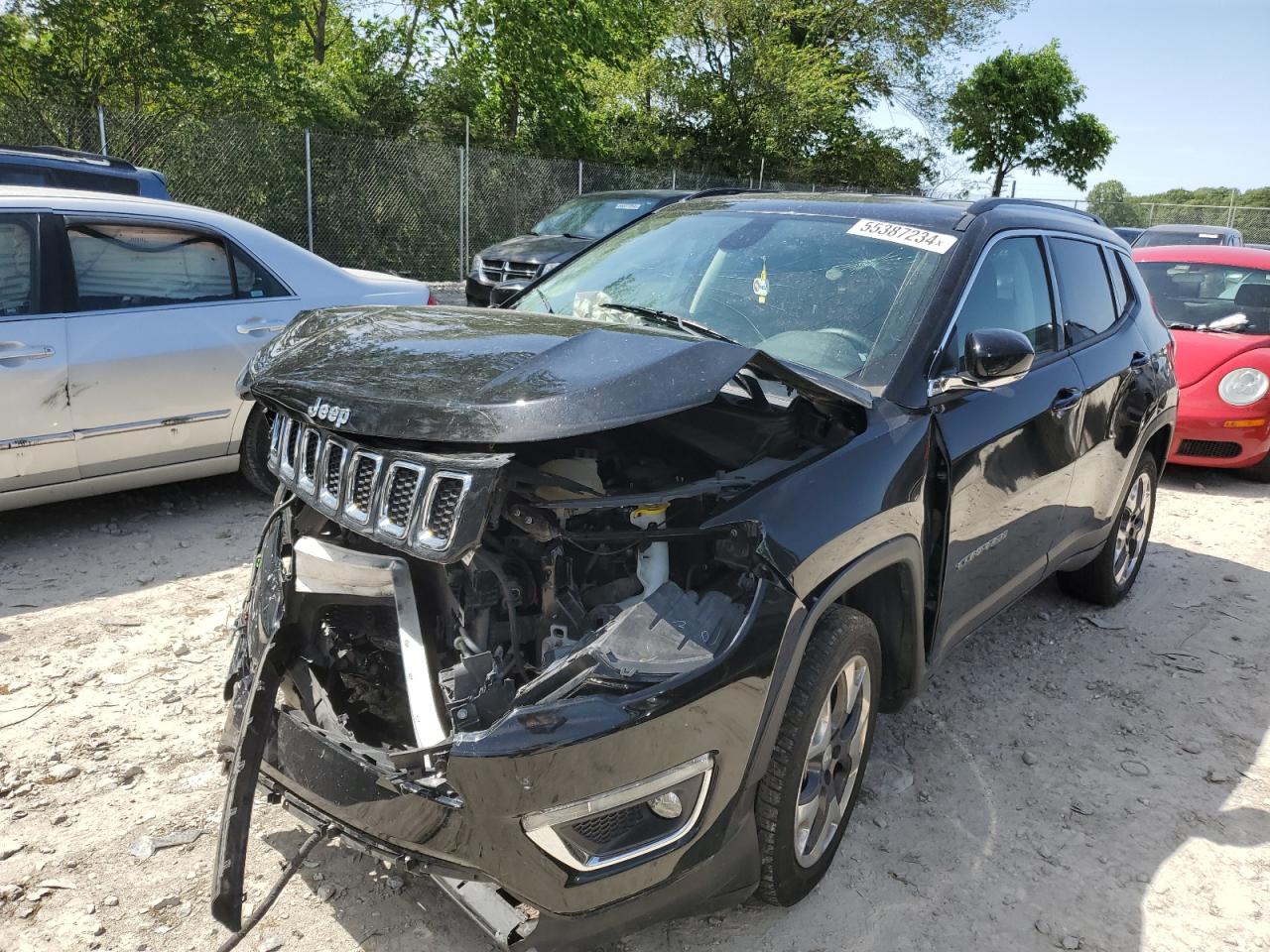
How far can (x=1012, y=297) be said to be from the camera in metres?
3.47

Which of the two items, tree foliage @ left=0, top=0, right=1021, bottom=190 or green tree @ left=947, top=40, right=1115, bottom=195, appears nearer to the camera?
tree foliage @ left=0, top=0, right=1021, bottom=190

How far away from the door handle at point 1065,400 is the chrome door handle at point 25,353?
14.1 feet

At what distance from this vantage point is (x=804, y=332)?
3.09 meters

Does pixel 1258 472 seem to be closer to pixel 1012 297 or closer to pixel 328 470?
pixel 1012 297

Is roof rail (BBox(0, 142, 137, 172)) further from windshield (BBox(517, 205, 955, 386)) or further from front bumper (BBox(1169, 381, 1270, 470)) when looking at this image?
front bumper (BBox(1169, 381, 1270, 470))

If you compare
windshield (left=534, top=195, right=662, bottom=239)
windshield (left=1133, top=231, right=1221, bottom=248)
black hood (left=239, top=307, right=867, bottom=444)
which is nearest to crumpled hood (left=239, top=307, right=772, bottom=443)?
black hood (left=239, top=307, right=867, bottom=444)

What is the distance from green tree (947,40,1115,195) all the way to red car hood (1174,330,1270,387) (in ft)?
96.3

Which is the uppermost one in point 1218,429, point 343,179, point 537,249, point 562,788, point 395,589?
point 343,179

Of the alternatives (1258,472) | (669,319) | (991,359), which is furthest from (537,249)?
(991,359)

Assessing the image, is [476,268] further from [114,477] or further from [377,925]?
[377,925]

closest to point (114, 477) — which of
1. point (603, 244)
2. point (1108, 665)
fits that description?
point (603, 244)

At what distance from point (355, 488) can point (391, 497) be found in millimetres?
126

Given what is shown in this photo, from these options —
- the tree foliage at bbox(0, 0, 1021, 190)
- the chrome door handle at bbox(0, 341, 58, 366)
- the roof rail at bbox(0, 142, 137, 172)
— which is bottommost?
the chrome door handle at bbox(0, 341, 58, 366)

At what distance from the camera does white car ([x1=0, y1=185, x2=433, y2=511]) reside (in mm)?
4453
